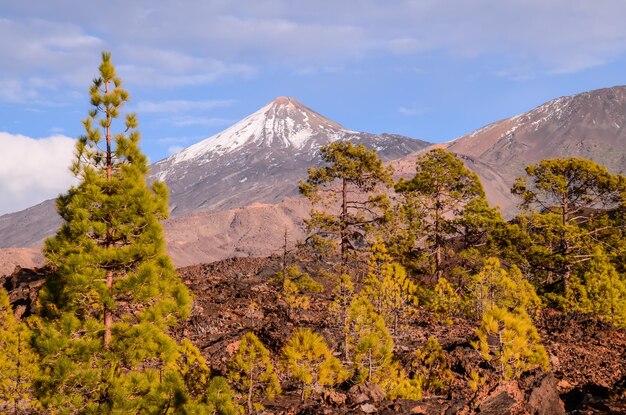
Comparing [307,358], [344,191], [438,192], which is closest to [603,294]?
[438,192]

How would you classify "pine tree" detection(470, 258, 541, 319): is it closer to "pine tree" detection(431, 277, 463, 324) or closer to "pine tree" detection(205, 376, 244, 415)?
"pine tree" detection(431, 277, 463, 324)

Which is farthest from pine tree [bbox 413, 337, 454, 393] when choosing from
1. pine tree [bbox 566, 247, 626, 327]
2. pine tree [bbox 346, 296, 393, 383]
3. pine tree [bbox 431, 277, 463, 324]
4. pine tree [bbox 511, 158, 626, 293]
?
pine tree [bbox 511, 158, 626, 293]

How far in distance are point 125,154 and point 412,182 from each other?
19.6m

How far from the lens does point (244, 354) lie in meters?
12.7

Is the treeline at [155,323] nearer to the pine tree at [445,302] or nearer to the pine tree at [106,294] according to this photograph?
the pine tree at [106,294]

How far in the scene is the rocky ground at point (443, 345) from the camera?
10000mm

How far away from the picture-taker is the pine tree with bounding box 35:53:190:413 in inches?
372

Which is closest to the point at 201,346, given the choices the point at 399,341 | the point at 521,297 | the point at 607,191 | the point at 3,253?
the point at 399,341

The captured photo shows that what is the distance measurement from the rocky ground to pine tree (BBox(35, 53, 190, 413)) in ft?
11.1

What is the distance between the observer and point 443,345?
58.1 ft

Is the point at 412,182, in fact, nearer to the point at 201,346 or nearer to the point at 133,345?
the point at 201,346

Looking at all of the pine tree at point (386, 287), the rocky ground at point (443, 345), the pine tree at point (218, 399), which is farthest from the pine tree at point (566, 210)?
the pine tree at point (218, 399)

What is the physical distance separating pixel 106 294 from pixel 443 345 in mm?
11480

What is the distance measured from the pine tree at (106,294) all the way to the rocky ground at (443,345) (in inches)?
133
